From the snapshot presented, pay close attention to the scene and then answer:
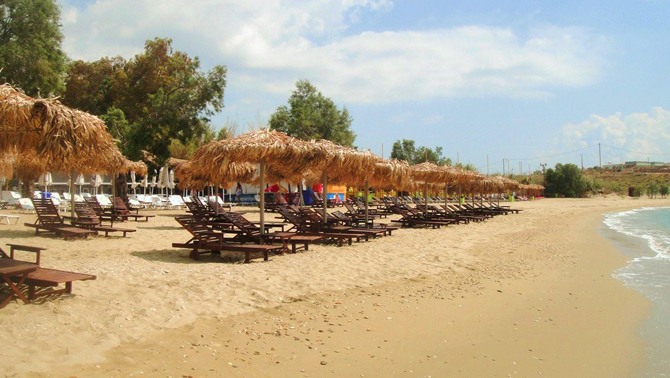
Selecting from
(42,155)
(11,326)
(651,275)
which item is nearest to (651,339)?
(651,275)

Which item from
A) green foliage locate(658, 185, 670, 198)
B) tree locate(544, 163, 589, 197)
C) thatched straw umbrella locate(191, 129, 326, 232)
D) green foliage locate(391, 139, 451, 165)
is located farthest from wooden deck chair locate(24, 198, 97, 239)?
green foliage locate(658, 185, 670, 198)

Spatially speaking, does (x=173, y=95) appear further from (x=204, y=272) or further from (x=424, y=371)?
(x=424, y=371)

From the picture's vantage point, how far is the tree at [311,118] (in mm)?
36312

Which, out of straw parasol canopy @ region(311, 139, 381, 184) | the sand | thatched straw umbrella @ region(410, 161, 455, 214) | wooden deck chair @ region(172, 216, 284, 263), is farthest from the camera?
thatched straw umbrella @ region(410, 161, 455, 214)

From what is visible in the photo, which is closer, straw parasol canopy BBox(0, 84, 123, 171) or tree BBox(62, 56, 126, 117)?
straw parasol canopy BBox(0, 84, 123, 171)

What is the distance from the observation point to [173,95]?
71.8 feet

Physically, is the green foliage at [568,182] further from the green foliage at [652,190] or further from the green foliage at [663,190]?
the green foliage at [663,190]

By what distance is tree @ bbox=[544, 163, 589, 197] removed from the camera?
213ft

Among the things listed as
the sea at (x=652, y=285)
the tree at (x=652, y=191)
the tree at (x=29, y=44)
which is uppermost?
the tree at (x=29, y=44)

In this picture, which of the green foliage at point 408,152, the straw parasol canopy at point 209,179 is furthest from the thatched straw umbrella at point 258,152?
the green foliage at point 408,152

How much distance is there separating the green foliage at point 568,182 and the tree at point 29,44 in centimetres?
6185

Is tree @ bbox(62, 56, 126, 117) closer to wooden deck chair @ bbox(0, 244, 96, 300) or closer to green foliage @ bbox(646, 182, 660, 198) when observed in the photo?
wooden deck chair @ bbox(0, 244, 96, 300)

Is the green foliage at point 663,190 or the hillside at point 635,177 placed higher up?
the hillside at point 635,177

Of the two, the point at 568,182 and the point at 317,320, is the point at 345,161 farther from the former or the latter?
the point at 568,182
